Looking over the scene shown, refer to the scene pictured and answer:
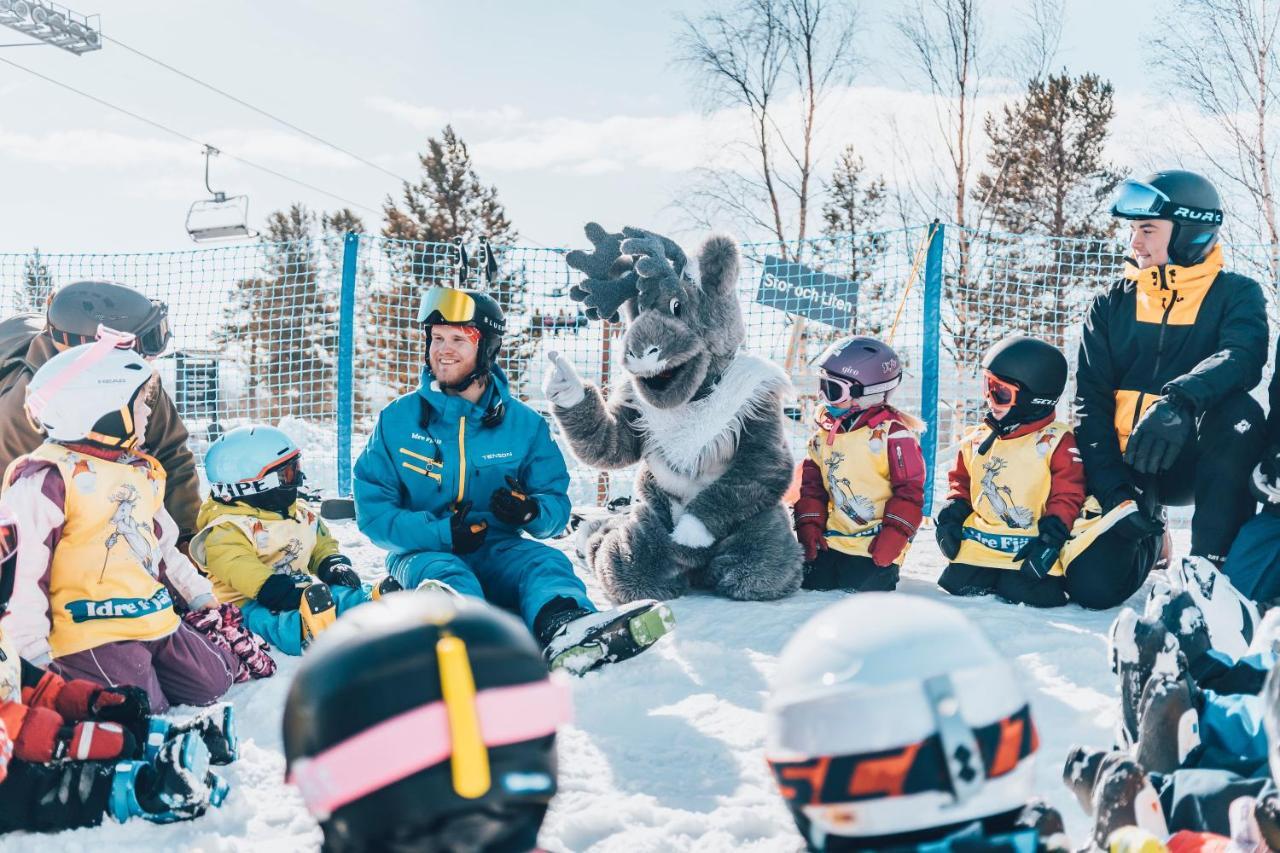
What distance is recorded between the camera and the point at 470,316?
3.83 metres

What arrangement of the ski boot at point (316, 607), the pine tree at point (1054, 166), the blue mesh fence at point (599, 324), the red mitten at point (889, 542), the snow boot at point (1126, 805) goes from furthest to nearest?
the pine tree at point (1054, 166) < the blue mesh fence at point (599, 324) < the red mitten at point (889, 542) < the ski boot at point (316, 607) < the snow boot at point (1126, 805)

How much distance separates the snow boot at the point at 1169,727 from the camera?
1.97 meters

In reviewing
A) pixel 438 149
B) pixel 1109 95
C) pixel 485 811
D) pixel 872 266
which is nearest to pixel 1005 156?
pixel 1109 95

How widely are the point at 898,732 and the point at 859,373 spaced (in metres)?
3.38

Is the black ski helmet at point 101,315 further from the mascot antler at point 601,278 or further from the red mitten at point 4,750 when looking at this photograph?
the red mitten at point 4,750

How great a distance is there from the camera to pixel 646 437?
4445 mm

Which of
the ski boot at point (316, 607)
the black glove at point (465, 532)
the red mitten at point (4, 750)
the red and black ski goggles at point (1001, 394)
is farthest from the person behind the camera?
the red and black ski goggles at point (1001, 394)

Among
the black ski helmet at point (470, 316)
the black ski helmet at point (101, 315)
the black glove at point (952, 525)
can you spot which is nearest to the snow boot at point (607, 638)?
the black ski helmet at point (470, 316)

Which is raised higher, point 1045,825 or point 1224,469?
point 1224,469

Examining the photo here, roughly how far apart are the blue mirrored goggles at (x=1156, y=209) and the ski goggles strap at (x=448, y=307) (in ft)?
7.83

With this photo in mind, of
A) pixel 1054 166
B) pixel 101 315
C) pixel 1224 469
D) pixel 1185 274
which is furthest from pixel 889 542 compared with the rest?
pixel 1054 166

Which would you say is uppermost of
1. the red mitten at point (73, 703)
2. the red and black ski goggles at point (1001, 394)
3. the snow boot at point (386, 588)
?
the red and black ski goggles at point (1001, 394)

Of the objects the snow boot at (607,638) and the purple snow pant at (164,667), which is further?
the snow boot at (607,638)

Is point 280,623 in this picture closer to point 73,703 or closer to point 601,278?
point 73,703
